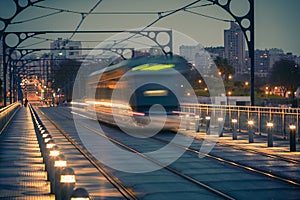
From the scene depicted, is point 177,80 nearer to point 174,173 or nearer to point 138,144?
point 138,144

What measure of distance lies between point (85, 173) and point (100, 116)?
2740 cm

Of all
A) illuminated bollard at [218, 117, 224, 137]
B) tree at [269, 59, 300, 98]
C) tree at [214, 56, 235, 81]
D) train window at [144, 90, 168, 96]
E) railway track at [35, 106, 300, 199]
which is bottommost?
railway track at [35, 106, 300, 199]

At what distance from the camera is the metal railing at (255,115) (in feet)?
93.8

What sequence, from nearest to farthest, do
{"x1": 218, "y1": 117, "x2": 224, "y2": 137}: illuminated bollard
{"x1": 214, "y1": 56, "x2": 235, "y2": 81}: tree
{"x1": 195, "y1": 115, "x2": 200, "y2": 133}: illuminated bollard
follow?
{"x1": 218, "y1": 117, "x2": 224, "y2": 137}: illuminated bollard, {"x1": 195, "y1": 115, "x2": 200, "y2": 133}: illuminated bollard, {"x1": 214, "y1": 56, "x2": 235, "y2": 81}: tree


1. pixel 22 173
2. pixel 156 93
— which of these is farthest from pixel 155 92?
pixel 22 173

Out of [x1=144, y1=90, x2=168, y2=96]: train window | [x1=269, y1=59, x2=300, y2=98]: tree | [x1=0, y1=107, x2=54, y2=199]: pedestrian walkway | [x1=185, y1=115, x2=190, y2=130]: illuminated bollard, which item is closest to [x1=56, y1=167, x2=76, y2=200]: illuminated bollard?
[x1=0, y1=107, x2=54, y2=199]: pedestrian walkway

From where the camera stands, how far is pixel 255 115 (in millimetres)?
32375

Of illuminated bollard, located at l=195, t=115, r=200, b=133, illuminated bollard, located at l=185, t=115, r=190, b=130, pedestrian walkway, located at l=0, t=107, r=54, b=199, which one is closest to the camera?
pedestrian walkway, located at l=0, t=107, r=54, b=199

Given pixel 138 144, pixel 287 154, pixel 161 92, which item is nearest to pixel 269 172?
pixel 287 154

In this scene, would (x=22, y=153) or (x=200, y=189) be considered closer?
(x=200, y=189)

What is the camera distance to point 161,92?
32.5m

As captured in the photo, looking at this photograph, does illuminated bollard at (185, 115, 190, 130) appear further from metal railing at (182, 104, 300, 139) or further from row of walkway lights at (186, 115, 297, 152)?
metal railing at (182, 104, 300, 139)

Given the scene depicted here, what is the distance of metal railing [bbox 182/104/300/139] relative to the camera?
2858cm

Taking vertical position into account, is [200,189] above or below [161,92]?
below
